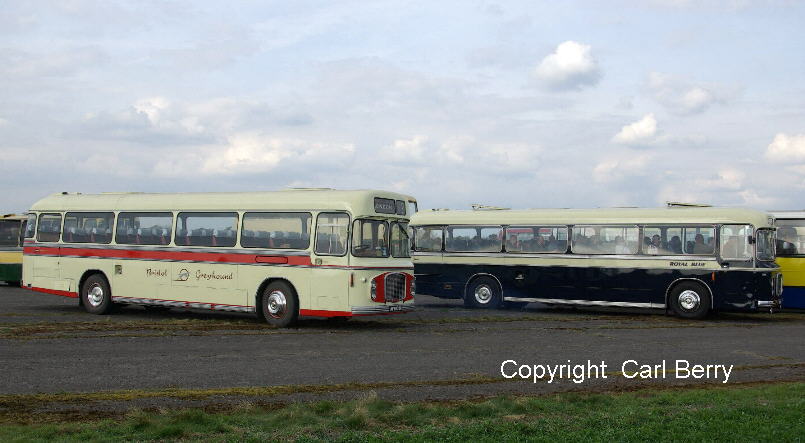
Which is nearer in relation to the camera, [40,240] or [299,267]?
[299,267]

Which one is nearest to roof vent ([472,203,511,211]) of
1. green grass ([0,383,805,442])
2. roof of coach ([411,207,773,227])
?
roof of coach ([411,207,773,227])

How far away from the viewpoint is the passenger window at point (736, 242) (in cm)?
2198

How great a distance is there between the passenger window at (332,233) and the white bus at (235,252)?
0.02 m

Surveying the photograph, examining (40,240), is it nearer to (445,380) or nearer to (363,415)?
(445,380)

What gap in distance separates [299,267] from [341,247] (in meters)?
1.08

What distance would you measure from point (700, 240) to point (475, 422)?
1549 centimetres

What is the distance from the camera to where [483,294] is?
25.8 m

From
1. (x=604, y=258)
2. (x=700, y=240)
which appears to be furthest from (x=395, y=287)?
(x=700, y=240)

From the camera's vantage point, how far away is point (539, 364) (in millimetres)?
13578

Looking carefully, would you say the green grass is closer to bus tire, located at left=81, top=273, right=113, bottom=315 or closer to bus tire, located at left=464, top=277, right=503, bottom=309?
bus tire, located at left=81, top=273, right=113, bottom=315

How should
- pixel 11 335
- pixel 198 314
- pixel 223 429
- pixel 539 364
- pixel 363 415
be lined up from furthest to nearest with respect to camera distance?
pixel 198 314
pixel 11 335
pixel 539 364
pixel 363 415
pixel 223 429

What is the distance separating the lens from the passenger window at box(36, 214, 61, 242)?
74.2 ft

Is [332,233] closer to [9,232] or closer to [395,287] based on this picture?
[395,287]

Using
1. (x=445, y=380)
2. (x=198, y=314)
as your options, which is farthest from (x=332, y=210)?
(x=445, y=380)
